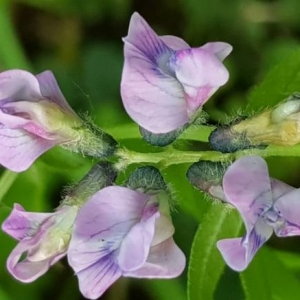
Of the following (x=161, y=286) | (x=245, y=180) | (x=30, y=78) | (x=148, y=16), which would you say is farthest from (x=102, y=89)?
(x=245, y=180)

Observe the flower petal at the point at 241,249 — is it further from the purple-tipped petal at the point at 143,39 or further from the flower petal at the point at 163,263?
the purple-tipped petal at the point at 143,39

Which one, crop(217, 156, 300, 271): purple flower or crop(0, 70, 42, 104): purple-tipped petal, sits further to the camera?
crop(0, 70, 42, 104): purple-tipped petal

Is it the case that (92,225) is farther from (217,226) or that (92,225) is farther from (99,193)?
(217,226)

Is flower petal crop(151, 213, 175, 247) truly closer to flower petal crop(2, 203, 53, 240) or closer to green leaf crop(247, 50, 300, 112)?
flower petal crop(2, 203, 53, 240)

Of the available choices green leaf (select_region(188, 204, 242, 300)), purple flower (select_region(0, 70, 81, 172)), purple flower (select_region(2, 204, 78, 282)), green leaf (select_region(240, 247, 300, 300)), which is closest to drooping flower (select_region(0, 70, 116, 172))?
purple flower (select_region(0, 70, 81, 172))

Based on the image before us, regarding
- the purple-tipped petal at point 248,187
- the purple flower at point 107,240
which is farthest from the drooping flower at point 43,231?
the purple-tipped petal at point 248,187

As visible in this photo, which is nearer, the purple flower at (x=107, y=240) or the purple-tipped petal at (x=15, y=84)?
the purple flower at (x=107, y=240)

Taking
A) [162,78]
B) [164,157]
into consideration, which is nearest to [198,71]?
[162,78]
